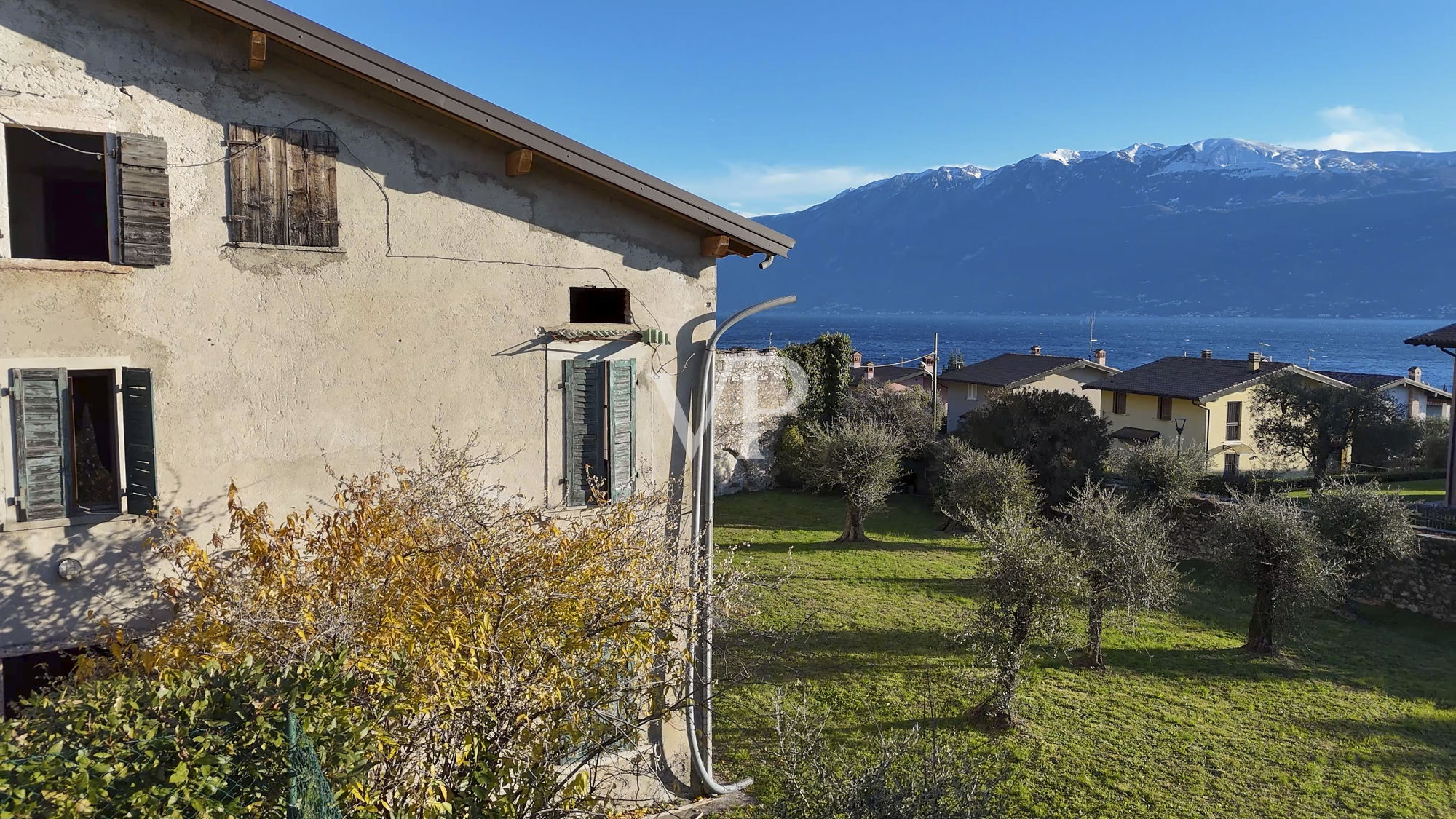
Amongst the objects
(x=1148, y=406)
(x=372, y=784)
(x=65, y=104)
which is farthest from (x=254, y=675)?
(x=1148, y=406)

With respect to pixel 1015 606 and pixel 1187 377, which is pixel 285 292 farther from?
pixel 1187 377

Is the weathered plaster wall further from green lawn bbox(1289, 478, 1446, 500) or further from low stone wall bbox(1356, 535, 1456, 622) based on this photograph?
green lawn bbox(1289, 478, 1446, 500)

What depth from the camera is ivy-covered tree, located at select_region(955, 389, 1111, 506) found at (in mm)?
28891

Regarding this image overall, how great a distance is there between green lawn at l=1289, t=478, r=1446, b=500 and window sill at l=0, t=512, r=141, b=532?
109 feet

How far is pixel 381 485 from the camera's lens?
8219mm

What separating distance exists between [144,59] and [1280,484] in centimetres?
3689

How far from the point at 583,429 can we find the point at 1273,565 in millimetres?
14578

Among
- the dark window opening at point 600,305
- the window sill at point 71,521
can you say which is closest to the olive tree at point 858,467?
the dark window opening at point 600,305

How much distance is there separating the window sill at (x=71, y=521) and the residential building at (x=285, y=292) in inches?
0.6

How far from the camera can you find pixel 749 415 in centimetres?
3412

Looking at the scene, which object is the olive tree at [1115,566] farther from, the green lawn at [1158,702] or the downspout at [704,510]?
the downspout at [704,510]

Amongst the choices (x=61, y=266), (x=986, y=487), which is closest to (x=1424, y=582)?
(x=986, y=487)

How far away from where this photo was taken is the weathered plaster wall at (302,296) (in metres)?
6.96

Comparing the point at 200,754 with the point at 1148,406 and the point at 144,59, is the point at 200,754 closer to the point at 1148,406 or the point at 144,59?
the point at 144,59
